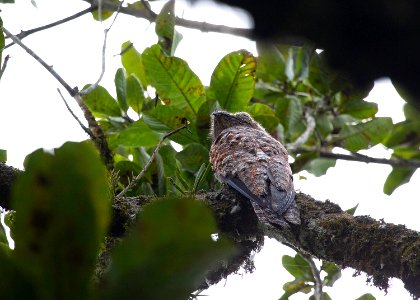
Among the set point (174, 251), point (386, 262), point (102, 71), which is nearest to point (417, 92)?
point (174, 251)

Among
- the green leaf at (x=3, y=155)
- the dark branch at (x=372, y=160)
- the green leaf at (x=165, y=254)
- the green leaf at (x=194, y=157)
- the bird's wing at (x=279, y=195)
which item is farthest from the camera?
the green leaf at (x=194, y=157)

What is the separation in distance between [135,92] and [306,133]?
1.34 m

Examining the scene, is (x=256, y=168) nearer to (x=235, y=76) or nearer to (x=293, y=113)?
(x=235, y=76)

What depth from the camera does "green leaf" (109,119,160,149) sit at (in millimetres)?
3941

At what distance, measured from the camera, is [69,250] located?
0.53 metres

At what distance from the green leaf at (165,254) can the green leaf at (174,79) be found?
3.48 meters

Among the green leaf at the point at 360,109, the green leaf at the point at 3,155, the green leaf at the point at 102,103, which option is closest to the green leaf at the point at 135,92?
the green leaf at the point at 102,103

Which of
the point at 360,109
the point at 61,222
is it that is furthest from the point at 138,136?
the point at 61,222

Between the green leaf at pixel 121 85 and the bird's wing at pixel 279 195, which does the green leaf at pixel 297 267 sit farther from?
the green leaf at pixel 121 85

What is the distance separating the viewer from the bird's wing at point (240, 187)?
3.06 m

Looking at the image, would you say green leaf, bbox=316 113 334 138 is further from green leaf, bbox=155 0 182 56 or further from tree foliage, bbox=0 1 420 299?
green leaf, bbox=155 0 182 56

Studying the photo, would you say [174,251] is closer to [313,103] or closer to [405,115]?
[405,115]

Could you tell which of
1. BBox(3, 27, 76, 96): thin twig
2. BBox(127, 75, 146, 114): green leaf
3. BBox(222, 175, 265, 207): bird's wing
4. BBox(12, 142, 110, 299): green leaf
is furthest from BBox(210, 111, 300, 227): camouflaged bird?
BBox(12, 142, 110, 299): green leaf

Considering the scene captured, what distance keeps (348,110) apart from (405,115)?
572 mm
